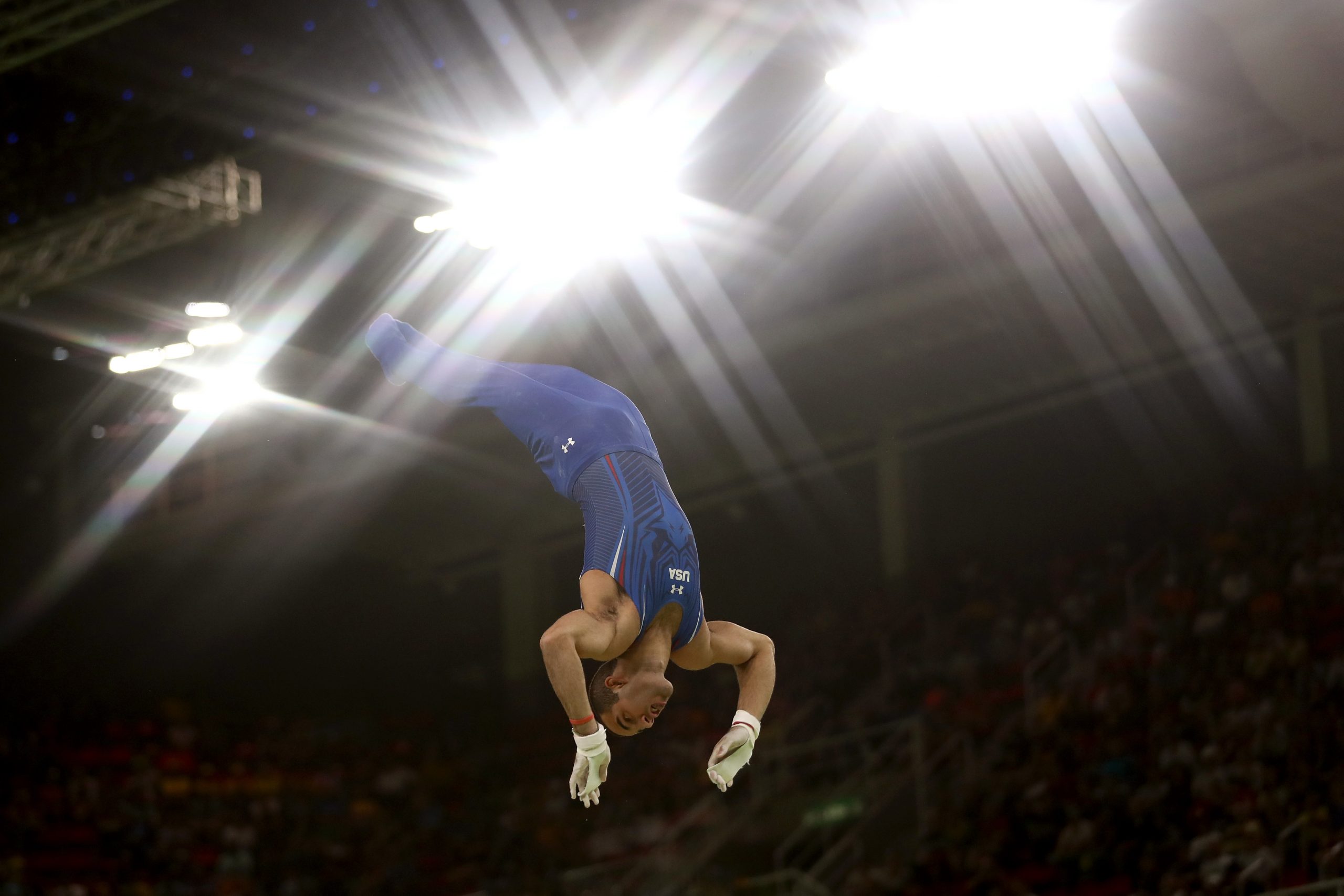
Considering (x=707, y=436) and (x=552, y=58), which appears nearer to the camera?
(x=552, y=58)

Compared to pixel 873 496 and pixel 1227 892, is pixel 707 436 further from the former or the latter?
pixel 1227 892

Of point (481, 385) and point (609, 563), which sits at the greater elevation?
point (481, 385)

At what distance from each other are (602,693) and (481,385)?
4.63ft

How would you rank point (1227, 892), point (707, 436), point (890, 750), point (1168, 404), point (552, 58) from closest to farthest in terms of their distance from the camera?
point (1227, 892) < point (552, 58) < point (890, 750) < point (1168, 404) < point (707, 436)

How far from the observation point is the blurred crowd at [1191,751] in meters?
10.5

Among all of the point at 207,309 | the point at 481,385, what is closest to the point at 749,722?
the point at 481,385

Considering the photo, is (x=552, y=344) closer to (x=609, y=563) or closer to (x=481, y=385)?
(x=481, y=385)

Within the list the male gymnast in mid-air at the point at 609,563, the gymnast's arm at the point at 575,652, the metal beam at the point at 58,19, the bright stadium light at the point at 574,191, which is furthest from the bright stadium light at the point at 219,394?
the gymnast's arm at the point at 575,652

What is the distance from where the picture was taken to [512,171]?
12945 millimetres

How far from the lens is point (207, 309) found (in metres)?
15.5

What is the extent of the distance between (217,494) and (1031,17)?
13822mm

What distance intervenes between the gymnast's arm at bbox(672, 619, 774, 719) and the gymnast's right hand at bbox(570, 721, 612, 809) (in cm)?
75

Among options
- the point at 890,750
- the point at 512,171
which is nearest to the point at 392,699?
the point at 890,750

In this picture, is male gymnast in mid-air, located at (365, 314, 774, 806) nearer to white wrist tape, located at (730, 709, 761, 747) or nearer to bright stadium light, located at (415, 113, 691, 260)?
white wrist tape, located at (730, 709, 761, 747)
